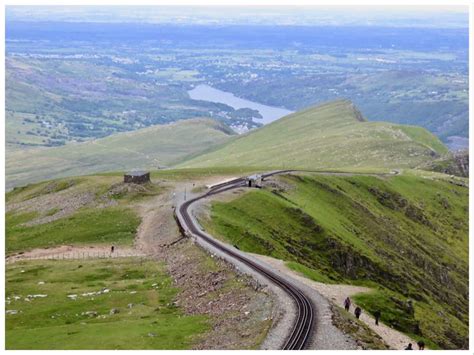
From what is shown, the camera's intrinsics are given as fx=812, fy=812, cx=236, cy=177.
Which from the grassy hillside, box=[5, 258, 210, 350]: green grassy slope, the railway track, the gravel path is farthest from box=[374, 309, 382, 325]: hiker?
box=[5, 258, 210, 350]: green grassy slope

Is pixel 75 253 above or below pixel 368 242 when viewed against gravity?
above

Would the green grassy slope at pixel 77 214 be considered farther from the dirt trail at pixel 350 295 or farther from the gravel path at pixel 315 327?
the gravel path at pixel 315 327

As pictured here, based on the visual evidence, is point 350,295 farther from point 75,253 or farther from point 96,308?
point 75,253

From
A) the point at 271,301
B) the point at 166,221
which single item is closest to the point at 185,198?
the point at 166,221

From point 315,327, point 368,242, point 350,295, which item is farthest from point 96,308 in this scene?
point 368,242

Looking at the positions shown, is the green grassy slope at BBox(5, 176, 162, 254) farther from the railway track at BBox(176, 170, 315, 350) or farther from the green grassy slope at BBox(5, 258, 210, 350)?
the green grassy slope at BBox(5, 258, 210, 350)

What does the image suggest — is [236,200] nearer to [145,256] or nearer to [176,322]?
[145,256]
